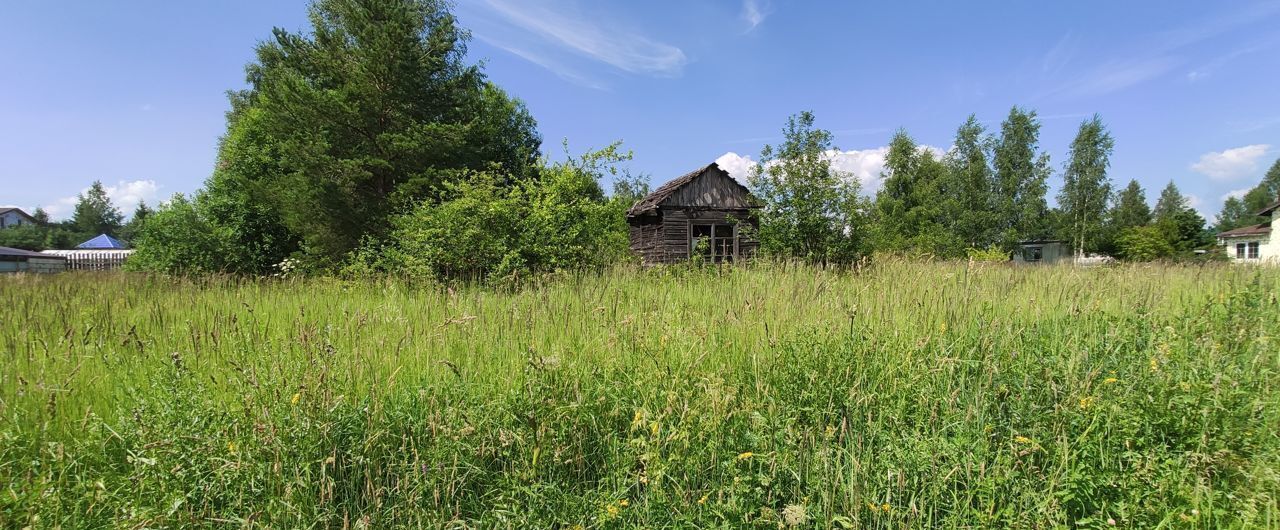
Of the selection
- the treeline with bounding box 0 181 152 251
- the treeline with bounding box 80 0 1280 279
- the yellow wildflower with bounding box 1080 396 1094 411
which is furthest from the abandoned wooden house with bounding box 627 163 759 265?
the treeline with bounding box 0 181 152 251

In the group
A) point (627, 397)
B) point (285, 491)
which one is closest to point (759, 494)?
point (627, 397)

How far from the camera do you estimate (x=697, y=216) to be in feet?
61.0

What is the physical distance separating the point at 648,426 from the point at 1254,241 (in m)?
56.9

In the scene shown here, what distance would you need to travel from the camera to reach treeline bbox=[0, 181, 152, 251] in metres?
66.7

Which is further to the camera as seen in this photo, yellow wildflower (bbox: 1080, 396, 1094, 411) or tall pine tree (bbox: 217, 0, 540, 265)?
tall pine tree (bbox: 217, 0, 540, 265)

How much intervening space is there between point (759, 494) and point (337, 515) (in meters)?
1.68

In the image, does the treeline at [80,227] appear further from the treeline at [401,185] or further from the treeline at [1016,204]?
the treeline at [1016,204]

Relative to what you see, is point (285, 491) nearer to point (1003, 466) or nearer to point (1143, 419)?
point (1003, 466)

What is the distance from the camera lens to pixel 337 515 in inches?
77.0

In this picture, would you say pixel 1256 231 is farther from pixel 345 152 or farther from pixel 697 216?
pixel 345 152

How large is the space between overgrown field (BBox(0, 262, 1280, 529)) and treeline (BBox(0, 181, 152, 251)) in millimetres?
95442

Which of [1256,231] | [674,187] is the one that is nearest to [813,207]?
[674,187]

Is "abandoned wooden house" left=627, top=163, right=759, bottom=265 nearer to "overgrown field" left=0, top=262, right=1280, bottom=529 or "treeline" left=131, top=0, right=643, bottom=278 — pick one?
"treeline" left=131, top=0, right=643, bottom=278

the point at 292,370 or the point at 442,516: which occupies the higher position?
the point at 292,370
